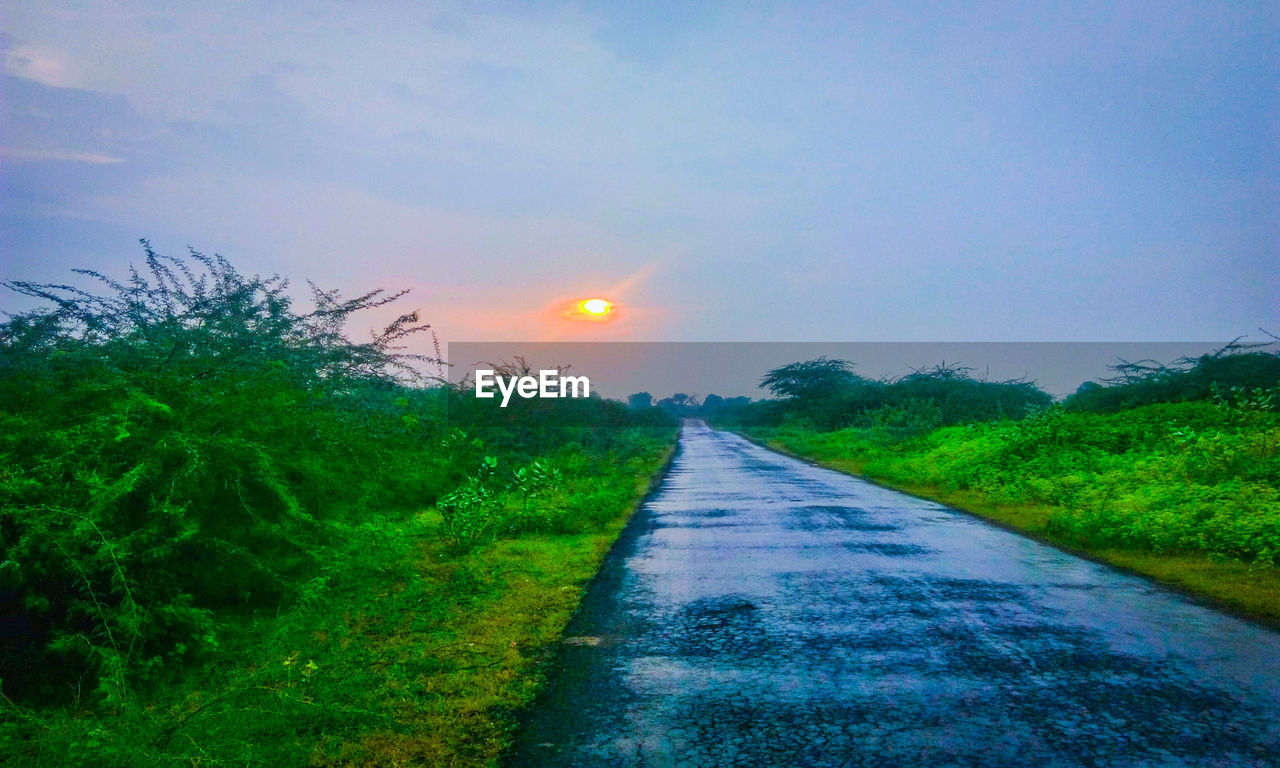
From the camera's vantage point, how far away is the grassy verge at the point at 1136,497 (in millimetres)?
8461

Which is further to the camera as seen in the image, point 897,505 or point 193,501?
point 897,505

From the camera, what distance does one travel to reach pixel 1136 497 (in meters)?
12.4

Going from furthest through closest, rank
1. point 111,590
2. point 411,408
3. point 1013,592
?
point 411,408
point 1013,592
point 111,590

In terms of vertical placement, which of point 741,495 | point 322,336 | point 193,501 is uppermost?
point 322,336

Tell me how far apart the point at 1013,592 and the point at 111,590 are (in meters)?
6.75

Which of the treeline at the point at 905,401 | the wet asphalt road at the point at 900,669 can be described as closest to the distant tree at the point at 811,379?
the treeline at the point at 905,401

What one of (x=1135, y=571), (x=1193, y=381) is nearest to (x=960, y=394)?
(x=1193, y=381)

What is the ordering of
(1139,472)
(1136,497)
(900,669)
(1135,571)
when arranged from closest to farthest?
(900,669)
(1135,571)
(1136,497)
(1139,472)

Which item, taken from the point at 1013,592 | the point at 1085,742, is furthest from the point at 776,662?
the point at 1013,592

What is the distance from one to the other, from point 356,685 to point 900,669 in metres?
3.22

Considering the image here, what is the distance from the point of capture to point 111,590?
188 inches

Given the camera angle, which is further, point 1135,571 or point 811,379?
point 811,379

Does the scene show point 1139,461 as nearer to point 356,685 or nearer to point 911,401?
point 356,685

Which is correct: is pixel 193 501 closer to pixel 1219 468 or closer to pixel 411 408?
pixel 411 408
